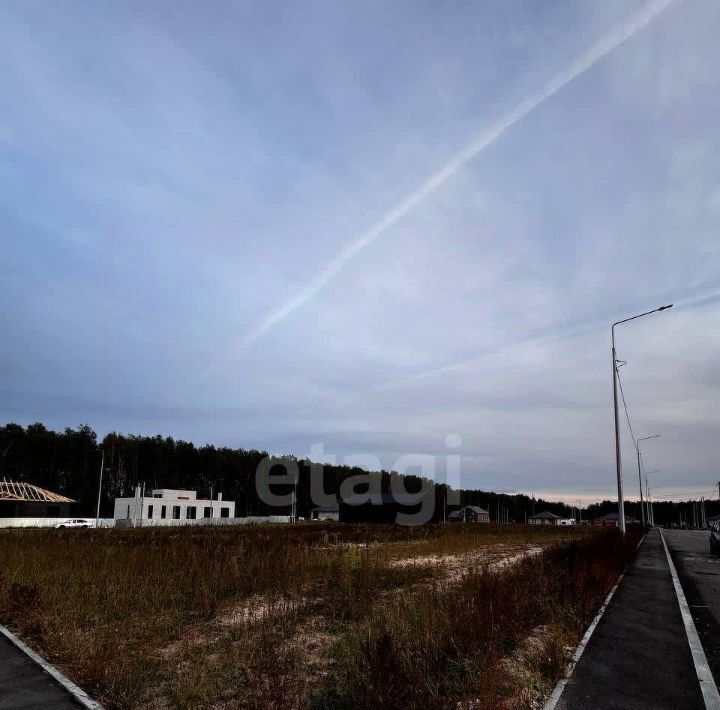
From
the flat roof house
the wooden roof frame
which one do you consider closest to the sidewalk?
the wooden roof frame

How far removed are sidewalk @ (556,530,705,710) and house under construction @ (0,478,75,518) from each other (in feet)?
199

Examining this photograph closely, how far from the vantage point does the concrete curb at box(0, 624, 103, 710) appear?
6.50 m

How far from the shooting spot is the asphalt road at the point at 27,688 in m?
6.50

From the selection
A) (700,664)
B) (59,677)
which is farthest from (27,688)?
(700,664)

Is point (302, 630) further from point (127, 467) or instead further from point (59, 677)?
point (127, 467)

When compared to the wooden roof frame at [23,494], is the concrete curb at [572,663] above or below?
below

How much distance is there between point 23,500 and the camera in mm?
58625

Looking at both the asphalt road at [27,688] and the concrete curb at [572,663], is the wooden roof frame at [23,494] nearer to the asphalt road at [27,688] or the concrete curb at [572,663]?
the asphalt road at [27,688]

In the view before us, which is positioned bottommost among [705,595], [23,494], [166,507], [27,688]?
[27,688]

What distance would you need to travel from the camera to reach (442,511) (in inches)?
4281

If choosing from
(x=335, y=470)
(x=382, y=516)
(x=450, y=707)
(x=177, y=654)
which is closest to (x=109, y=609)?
(x=177, y=654)

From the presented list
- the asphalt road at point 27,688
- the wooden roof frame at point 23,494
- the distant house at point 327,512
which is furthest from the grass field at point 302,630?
the distant house at point 327,512

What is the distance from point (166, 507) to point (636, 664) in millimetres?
76163

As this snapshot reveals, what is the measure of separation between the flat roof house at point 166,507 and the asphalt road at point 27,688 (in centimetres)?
6255
